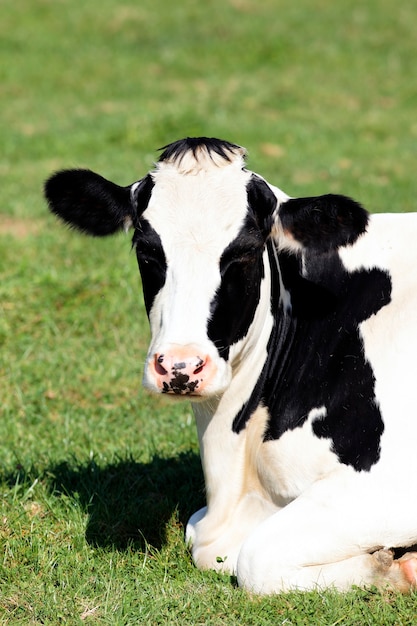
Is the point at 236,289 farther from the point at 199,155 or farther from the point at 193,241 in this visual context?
the point at 199,155

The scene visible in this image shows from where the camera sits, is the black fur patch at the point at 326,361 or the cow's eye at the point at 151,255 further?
the black fur patch at the point at 326,361

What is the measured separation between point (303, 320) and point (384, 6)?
17.1m

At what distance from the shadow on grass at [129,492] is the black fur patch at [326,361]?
783 millimetres

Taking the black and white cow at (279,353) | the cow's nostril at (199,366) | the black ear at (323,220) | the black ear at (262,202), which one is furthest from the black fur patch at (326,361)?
the cow's nostril at (199,366)

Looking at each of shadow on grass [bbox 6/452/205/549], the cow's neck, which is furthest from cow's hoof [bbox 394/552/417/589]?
shadow on grass [bbox 6/452/205/549]

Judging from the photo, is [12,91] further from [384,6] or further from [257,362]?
[257,362]

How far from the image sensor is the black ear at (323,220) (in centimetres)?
420

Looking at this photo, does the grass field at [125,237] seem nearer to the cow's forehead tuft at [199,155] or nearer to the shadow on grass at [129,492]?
the shadow on grass at [129,492]

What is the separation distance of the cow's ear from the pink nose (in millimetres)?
880

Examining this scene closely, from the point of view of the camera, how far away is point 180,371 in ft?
12.1

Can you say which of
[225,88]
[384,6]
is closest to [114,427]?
[225,88]

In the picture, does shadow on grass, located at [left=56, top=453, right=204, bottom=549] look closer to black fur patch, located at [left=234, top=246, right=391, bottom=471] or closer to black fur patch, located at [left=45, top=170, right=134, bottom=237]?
black fur patch, located at [left=234, top=246, right=391, bottom=471]

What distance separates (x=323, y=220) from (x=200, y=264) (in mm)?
621

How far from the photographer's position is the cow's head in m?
3.81
